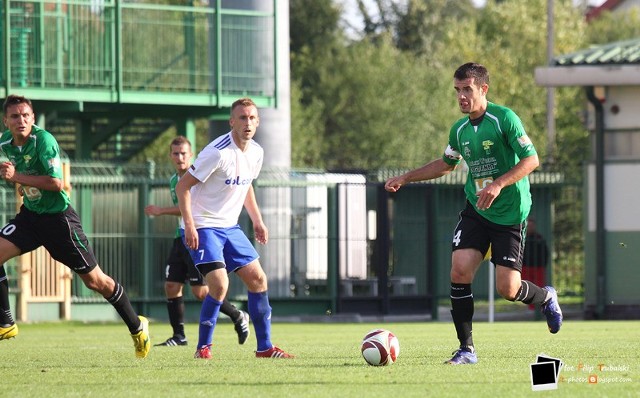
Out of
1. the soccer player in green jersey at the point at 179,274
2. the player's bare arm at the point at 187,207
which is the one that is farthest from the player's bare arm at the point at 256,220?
the soccer player in green jersey at the point at 179,274

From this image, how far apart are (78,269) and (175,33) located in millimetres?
15154

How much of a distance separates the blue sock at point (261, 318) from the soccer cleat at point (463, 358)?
1841mm

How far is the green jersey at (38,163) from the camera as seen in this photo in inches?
464

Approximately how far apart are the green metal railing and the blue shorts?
512 inches

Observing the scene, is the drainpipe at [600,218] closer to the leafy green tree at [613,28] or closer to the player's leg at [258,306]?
the player's leg at [258,306]

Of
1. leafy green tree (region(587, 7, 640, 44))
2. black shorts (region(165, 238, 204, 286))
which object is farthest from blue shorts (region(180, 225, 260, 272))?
leafy green tree (region(587, 7, 640, 44))

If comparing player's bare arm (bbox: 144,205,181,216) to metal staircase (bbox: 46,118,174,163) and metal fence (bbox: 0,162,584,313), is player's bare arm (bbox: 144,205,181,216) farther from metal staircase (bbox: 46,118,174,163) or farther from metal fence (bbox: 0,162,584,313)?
metal staircase (bbox: 46,118,174,163)

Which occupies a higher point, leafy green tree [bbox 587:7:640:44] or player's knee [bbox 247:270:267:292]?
leafy green tree [bbox 587:7:640:44]

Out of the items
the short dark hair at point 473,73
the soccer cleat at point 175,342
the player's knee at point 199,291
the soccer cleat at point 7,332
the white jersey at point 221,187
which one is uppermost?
the short dark hair at point 473,73

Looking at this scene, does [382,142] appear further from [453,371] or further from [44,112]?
[453,371]

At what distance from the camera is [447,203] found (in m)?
27.0

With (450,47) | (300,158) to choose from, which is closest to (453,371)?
(300,158)

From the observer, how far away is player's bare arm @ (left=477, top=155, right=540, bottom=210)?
34.9ft

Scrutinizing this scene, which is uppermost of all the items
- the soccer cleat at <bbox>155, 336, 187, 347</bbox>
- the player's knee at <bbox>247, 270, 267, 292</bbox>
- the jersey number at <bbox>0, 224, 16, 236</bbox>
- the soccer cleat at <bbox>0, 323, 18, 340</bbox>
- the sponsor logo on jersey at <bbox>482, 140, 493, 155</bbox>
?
the sponsor logo on jersey at <bbox>482, 140, 493, 155</bbox>
